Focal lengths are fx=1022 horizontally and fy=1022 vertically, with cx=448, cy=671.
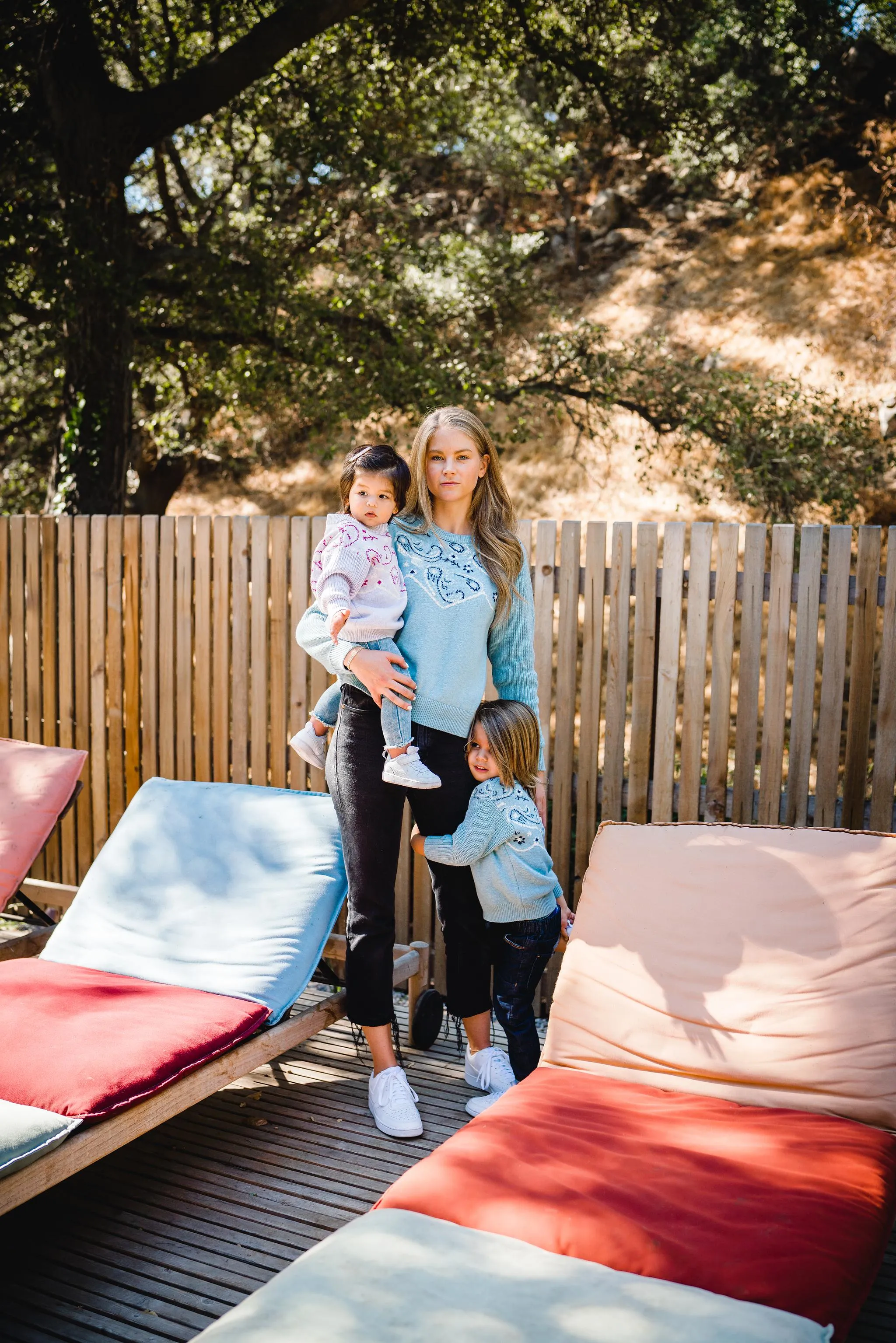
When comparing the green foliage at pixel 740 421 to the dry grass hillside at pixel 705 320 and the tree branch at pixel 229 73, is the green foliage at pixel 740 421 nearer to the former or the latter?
the dry grass hillside at pixel 705 320

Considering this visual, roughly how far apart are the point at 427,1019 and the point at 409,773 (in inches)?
52.4

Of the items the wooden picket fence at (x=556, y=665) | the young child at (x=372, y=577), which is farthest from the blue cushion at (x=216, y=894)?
the wooden picket fence at (x=556, y=665)

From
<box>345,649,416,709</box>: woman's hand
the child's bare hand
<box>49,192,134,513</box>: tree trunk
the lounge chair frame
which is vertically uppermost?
<box>49,192,134,513</box>: tree trunk

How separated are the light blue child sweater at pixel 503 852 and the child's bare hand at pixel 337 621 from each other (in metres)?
0.66

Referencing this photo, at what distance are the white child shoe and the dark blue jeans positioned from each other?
0.05 metres

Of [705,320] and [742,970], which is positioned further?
[705,320]

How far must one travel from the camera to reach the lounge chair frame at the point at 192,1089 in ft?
7.47

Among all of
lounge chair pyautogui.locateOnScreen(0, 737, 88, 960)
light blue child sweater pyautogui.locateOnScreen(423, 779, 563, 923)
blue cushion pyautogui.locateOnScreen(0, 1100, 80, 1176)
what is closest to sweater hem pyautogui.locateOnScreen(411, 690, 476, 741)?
light blue child sweater pyautogui.locateOnScreen(423, 779, 563, 923)

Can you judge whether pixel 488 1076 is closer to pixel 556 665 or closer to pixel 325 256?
pixel 556 665

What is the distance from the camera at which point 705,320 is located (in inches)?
516

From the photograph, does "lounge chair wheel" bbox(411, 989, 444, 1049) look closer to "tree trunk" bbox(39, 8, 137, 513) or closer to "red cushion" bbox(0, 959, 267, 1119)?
"red cushion" bbox(0, 959, 267, 1119)

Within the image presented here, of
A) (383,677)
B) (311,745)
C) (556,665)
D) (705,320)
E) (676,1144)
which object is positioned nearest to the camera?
(676,1144)

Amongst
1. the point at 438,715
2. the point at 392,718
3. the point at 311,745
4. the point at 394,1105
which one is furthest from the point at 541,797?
the point at 394,1105

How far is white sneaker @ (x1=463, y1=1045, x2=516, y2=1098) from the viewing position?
3.28 m
